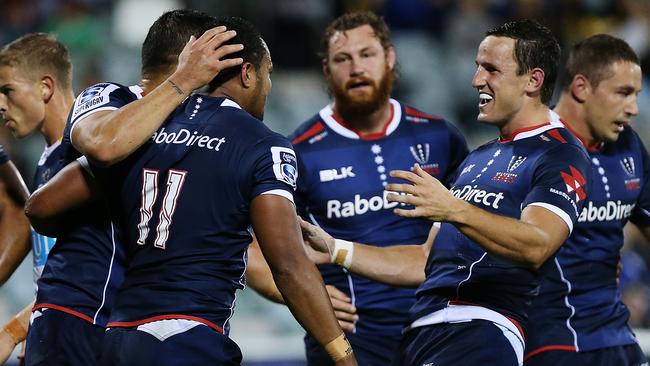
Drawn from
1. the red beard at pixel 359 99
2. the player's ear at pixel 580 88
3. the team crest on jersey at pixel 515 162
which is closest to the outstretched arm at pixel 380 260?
the team crest on jersey at pixel 515 162

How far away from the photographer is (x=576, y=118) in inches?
249

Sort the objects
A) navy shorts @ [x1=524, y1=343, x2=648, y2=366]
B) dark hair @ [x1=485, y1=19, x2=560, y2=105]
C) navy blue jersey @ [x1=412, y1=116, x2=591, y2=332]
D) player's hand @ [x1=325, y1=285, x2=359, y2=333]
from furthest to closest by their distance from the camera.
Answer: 1. player's hand @ [x1=325, y1=285, x2=359, y2=333]
2. navy shorts @ [x1=524, y1=343, x2=648, y2=366]
3. dark hair @ [x1=485, y1=19, x2=560, y2=105]
4. navy blue jersey @ [x1=412, y1=116, x2=591, y2=332]

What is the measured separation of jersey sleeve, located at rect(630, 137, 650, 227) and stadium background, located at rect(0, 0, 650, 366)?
22.0ft

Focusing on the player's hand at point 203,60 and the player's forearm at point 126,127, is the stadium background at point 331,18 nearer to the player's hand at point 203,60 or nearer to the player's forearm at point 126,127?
the player's hand at point 203,60

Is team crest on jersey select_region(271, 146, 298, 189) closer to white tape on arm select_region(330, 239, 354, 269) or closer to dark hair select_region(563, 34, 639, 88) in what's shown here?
white tape on arm select_region(330, 239, 354, 269)

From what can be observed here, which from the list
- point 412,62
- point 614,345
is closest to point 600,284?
point 614,345

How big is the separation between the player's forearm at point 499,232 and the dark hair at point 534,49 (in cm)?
99

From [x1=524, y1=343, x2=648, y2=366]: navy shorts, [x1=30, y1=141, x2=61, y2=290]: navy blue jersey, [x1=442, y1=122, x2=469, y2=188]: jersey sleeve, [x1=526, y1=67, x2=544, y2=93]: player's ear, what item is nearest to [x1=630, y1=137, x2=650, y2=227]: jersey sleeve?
[x1=524, y1=343, x2=648, y2=366]: navy shorts

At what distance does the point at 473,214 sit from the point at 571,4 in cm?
1083

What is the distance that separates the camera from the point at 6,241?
6.23 metres

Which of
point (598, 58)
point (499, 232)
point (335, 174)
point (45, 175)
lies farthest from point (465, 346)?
point (45, 175)

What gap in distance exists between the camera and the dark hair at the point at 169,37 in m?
5.04

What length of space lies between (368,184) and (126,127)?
2.45 m

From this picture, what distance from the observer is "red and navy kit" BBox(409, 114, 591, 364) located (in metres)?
4.93
